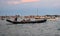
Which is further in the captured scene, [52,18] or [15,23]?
[52,18]

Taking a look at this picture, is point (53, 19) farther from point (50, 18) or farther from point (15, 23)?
point (15, 23)

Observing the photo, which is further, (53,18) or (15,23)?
(53,18)

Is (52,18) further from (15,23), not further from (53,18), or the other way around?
(15,23)

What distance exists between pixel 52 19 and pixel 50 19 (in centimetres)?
93

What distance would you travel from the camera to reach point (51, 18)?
32.5 meters

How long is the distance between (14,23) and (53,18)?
1601 cm

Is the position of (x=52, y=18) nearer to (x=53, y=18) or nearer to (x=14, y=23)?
(x=53, y=18)

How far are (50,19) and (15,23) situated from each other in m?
16.3

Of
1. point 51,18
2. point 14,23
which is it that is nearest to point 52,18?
point 51,18

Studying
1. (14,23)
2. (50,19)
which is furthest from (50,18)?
(14,23)

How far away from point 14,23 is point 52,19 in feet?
50.7

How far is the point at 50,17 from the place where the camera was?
3359 centimetres

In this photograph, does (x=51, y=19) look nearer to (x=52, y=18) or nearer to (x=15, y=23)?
(x=52, y=18)

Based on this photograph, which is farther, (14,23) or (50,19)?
(50,19)
